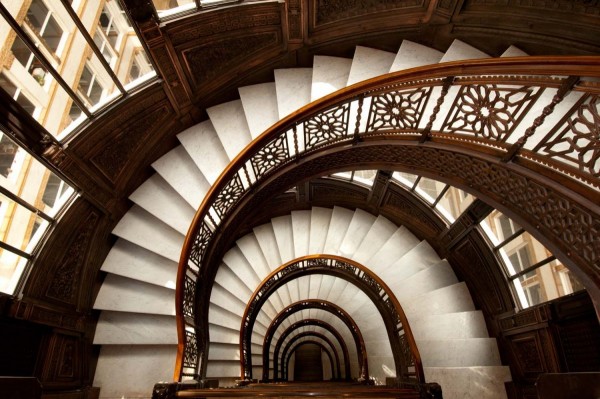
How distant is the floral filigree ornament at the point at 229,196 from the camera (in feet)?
11.8

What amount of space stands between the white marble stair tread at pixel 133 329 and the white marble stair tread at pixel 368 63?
3514mm

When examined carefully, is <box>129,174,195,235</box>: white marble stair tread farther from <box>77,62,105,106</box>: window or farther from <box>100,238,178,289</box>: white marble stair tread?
<box>77,62,105,106</box>: window

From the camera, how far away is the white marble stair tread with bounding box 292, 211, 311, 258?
6.57 m

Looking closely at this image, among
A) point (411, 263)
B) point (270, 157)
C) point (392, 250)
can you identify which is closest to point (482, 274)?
point (411, 263)

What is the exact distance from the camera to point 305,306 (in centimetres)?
→ 802

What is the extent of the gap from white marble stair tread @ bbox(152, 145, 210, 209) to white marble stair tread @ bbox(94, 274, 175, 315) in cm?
106

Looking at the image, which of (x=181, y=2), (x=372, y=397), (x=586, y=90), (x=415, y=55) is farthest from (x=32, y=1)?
(x=586, y=90)

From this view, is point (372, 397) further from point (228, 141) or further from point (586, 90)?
point (228, 141)

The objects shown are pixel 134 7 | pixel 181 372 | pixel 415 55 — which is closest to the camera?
pixel 181 372

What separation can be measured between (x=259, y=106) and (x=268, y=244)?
120 inches

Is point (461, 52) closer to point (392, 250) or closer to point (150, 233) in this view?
point (392, 250)

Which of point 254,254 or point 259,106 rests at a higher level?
point 259,106

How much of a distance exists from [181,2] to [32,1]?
1.40 m

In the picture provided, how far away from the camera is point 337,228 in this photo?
6.64m
